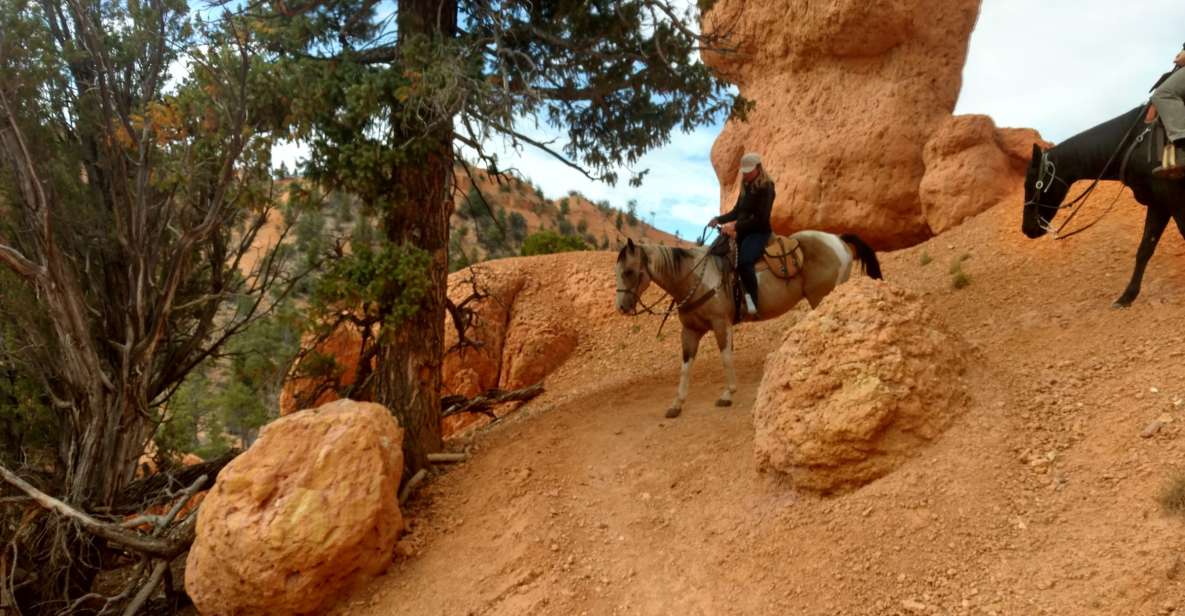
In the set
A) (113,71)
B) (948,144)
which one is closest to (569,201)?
(948,144)

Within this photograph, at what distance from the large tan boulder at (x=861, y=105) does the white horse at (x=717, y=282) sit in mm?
5052

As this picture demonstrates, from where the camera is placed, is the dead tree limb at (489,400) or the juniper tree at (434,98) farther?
the dead tree limb at (489,400)

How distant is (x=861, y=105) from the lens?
44.5 feet

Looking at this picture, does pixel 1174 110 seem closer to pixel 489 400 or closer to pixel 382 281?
pixel 382 281

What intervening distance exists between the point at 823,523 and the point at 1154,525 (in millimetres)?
1981

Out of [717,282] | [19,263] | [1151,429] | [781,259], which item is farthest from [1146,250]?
[19,263]

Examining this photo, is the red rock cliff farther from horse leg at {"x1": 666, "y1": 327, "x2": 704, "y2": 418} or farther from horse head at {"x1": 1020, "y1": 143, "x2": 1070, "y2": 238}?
horse leg at {"x1": 666, "y1": 327, "x2": 704, "y2": 418}

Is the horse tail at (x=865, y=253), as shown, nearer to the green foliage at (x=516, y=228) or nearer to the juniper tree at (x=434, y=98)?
the juniper tree at (x=434, y=98)

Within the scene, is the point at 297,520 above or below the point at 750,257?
below

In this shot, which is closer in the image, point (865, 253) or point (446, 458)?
point (446, 458)

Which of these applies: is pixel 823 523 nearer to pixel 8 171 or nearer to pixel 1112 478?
pixel 1112 478

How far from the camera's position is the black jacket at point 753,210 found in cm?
845


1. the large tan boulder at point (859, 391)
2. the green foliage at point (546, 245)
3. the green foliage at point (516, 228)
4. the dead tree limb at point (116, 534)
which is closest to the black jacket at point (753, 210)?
the large tan boulder at point (859, 391)

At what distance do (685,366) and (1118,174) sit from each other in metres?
5.04
